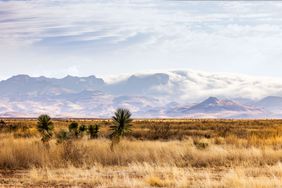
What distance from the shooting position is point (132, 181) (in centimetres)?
1631

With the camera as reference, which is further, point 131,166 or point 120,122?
point 120,122

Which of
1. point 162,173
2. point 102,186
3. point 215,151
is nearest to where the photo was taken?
point 102,186

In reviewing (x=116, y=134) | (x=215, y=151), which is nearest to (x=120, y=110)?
(x=116, y=134)

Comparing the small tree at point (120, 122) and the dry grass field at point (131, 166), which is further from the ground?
the small tree at point (120, 122)

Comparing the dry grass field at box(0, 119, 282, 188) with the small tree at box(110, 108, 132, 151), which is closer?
the dry grass field at box(0, 119, 282, 188)

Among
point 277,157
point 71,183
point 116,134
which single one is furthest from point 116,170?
point 277,157

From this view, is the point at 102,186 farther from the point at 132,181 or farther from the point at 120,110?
the point at 120,110

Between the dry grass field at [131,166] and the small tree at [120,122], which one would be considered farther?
the small tree at [120,122]

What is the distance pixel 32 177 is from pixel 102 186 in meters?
3.19

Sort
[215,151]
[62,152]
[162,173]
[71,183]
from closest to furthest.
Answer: [71,183]
[162,173]
[62,152]
[215,151]

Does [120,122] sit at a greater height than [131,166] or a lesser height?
greater

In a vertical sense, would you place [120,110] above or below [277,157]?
above

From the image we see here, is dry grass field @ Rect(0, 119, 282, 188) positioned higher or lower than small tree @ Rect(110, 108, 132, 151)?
lower

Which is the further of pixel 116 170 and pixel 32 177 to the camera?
pixel 116 170
